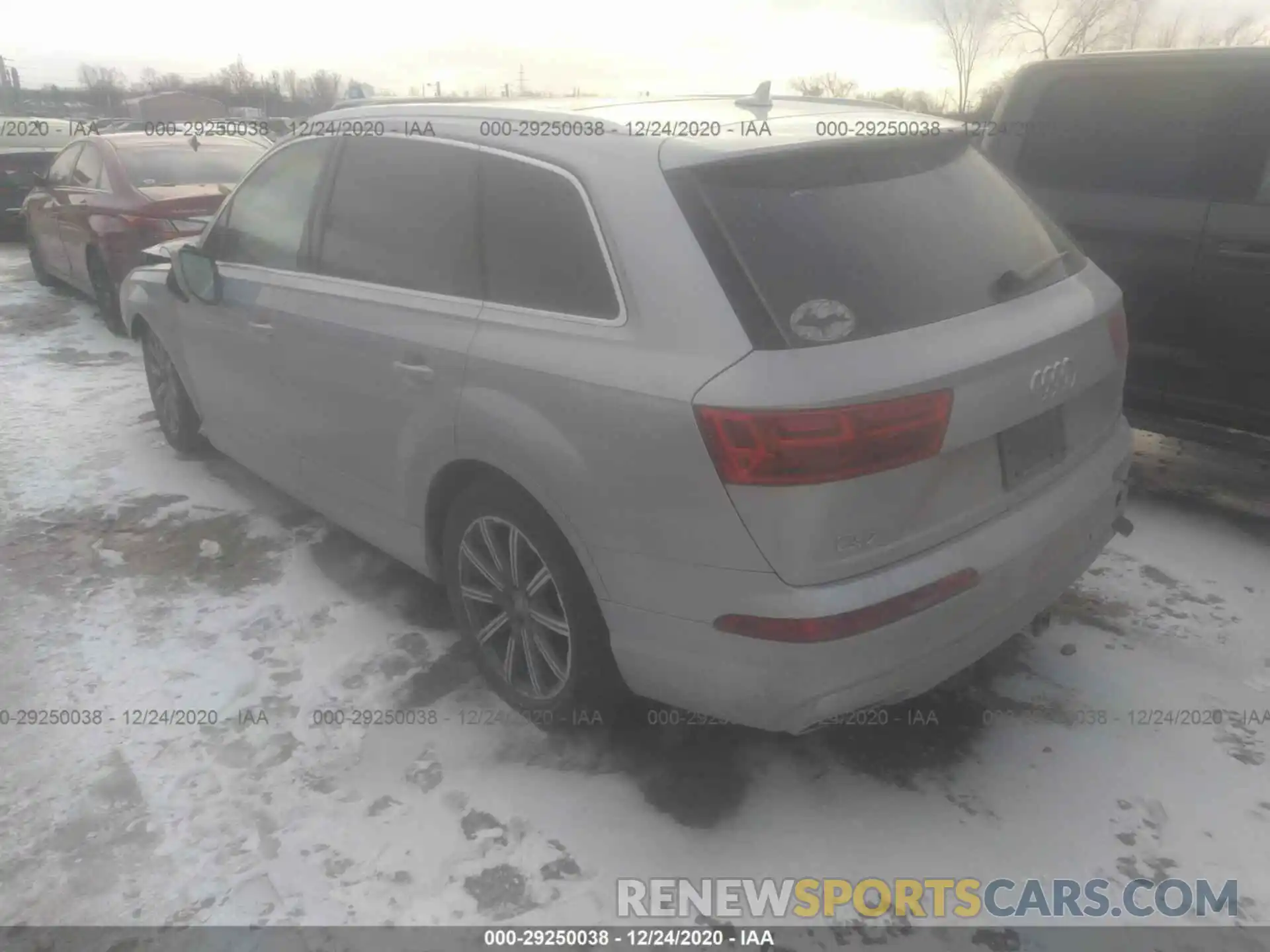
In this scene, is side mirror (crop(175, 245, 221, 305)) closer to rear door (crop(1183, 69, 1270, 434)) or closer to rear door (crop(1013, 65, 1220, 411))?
rear door (crop(1013, 65, 1220, 411))

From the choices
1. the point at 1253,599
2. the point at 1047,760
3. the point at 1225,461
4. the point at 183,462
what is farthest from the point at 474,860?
Result: the point at 1225,461

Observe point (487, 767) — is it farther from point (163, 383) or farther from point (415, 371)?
point (163, 383)

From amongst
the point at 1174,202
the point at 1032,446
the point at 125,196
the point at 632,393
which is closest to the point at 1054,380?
the point at 1032,446

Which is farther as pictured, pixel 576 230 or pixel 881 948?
pixel 576 230

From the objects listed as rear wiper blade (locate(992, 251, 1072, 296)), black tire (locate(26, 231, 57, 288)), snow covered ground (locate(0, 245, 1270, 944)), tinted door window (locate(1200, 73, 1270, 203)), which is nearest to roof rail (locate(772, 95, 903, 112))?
rear wiper blade (locate(992, 251, 1072, 296))

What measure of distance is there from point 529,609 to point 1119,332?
201 cm

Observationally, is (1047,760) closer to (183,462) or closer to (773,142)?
(773,142)

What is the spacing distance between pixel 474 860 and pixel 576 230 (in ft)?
5.58

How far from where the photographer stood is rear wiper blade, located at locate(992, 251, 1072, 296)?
8.27 ft

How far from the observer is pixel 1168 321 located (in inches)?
167

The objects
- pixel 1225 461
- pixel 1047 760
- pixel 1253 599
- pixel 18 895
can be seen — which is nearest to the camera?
pixel 18 895

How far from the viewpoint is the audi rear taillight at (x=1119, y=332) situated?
9.28 feet

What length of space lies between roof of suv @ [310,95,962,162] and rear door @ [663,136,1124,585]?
17 centimetres

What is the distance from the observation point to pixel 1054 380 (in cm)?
249
